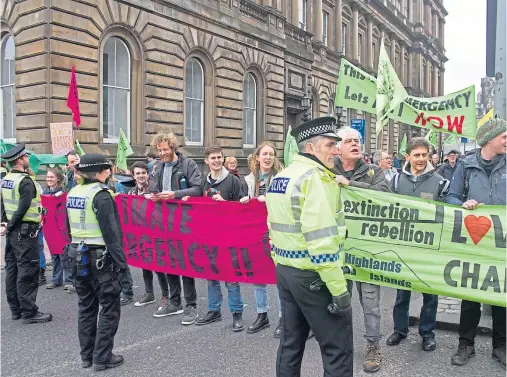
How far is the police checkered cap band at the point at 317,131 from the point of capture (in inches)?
130

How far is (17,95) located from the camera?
47.7ft

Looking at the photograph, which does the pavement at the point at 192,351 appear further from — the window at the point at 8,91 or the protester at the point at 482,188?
the window at the point at 8,91

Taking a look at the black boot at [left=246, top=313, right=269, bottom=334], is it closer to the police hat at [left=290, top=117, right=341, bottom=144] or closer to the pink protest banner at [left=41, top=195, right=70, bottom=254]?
the police hat at [left=290, top=117, right=341, bottom=144]

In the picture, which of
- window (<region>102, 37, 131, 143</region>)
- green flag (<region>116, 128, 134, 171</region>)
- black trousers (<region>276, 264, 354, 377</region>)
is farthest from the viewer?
window (<region>102, 37, 131, 143</region>)

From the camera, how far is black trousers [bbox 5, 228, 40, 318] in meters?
5.79

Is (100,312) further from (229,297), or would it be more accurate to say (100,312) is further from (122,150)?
(122,150)

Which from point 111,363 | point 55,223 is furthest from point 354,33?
point 111,363

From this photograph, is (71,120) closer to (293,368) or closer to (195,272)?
(195,272)

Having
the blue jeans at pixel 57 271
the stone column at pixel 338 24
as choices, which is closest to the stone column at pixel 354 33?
the stone column at pixel 338 24

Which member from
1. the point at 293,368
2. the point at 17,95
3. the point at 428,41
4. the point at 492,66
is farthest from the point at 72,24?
the point at 428,41

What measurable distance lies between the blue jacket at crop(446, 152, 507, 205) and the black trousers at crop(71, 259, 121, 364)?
3.21 metres

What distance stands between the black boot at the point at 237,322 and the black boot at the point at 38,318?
2.21 metres

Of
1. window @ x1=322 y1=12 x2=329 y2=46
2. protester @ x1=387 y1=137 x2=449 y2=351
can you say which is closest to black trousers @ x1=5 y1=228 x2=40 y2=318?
protester @ x1=387 y1=137 x2=449 y2=351

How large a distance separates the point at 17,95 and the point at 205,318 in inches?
459
